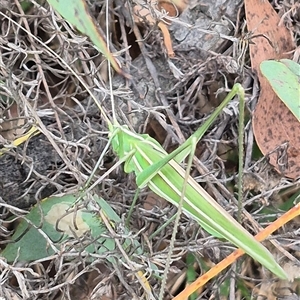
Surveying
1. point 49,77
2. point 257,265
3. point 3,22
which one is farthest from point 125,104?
point 257,265

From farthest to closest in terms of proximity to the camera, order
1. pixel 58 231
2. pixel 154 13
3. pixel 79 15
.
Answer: pixel 154 13, pixel 58 231, pixel 79 15

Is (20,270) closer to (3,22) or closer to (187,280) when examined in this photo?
(187,280)

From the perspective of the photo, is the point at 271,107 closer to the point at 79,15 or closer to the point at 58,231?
the point at 58,231

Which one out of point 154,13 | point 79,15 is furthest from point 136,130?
point 79,15

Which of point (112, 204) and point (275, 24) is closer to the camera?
point (112, 204)

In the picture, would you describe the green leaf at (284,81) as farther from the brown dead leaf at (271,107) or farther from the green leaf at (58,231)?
the green leaf at (58,231)

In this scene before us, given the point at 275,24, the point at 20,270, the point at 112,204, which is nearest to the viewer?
the point at 20,270
